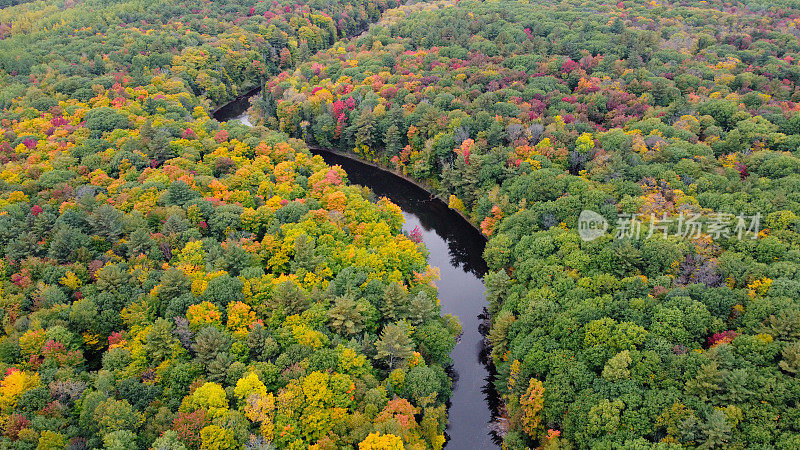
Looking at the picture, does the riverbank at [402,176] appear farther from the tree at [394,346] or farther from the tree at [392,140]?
the tree at [394,346]

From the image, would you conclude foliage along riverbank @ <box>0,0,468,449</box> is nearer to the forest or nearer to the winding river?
the forest

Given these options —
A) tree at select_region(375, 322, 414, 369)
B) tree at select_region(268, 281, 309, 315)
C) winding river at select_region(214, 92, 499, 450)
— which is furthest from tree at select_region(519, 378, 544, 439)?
tree at select_region(268, 281, 309, 315)

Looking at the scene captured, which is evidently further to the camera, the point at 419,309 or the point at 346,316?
the point at 419,309

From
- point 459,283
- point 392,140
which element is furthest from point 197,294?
point 392,140

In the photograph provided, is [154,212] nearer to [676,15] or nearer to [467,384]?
[467,384]

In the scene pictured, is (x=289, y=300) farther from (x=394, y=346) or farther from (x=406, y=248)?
(x=406, y=248)

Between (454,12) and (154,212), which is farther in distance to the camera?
(454,12)

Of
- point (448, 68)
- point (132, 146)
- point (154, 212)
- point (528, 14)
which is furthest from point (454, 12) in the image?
point (154, 212)

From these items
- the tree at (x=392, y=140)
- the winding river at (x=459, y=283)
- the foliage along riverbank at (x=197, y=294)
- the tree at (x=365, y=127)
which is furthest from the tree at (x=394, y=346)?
the tree at (x=365, y=127)
